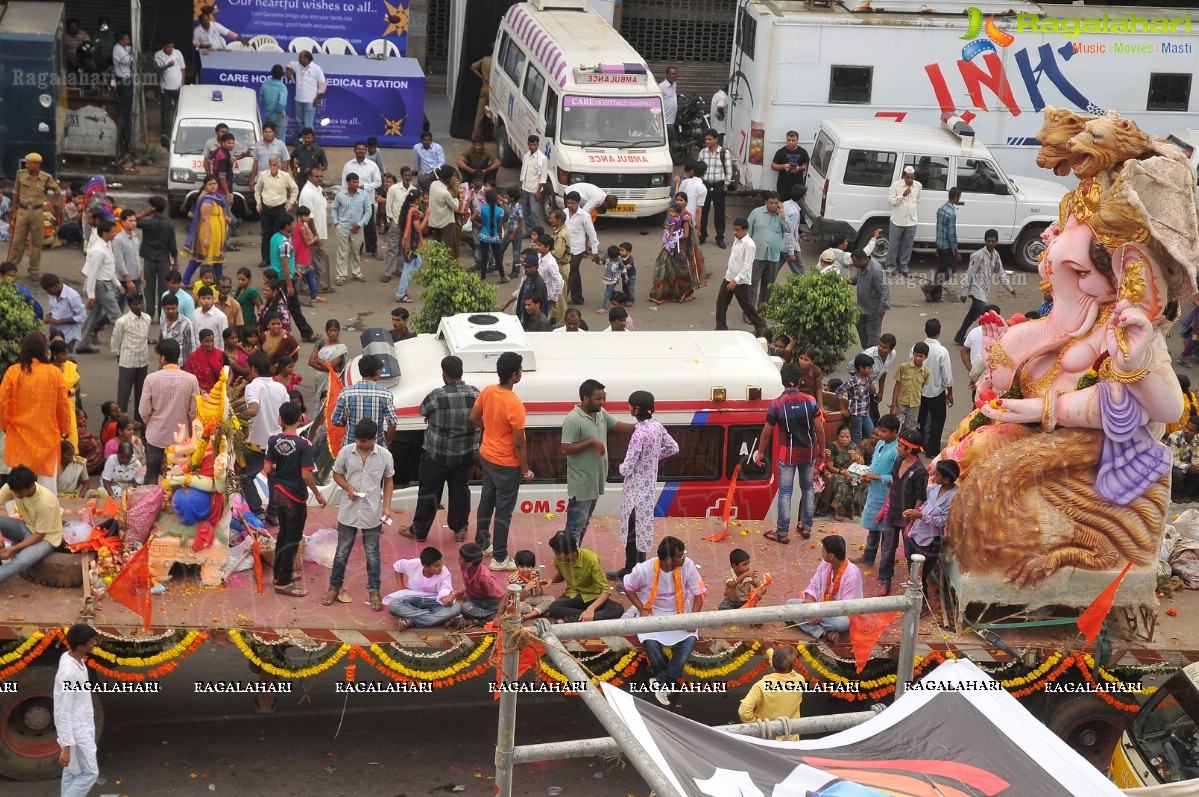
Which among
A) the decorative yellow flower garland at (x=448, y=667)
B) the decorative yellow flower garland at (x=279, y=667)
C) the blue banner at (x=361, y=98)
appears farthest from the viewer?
the blue banner at (x=361, y=98)

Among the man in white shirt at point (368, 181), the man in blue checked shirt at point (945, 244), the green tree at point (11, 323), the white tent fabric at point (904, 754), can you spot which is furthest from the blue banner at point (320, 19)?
the white tent fabric at point (904, 754)

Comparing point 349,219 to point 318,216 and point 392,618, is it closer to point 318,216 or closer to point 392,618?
point 318,216

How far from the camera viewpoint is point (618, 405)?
1238 cm

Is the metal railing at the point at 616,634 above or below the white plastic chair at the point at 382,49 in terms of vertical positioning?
below

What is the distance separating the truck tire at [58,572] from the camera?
10.4m

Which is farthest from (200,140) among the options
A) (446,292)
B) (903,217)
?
(903,217)

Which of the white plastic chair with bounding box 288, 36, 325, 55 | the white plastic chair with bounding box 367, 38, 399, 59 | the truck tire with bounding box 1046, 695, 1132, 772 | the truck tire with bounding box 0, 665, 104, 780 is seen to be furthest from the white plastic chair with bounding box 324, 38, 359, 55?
the truck tire with bounding box 1046, 695, 1132, 772

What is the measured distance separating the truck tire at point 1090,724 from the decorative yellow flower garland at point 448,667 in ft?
12.4

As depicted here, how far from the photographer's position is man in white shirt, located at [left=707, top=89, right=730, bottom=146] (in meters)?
24.9

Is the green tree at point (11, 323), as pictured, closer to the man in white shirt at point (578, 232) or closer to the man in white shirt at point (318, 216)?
the man in white shirt at point (318, 216)

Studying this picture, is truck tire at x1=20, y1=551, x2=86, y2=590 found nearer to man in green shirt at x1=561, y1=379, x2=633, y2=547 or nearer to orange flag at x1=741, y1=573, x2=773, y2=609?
man in green shirt at x1=561, y1=379, x2=633, y2=547

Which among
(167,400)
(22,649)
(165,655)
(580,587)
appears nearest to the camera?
(22,649)

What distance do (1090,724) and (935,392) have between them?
16.4 feet

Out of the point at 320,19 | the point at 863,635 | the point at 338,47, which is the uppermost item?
the point at 320,19
